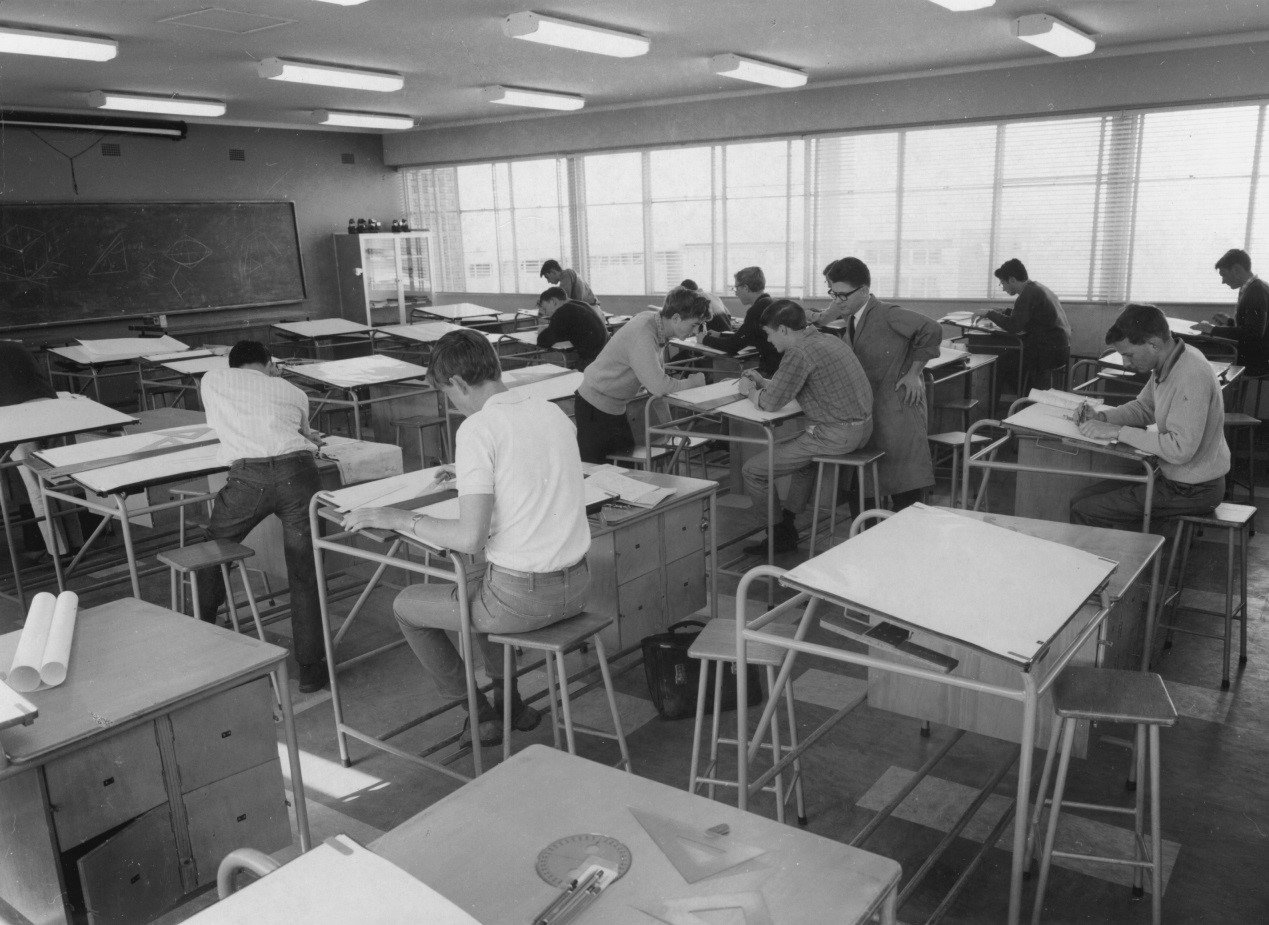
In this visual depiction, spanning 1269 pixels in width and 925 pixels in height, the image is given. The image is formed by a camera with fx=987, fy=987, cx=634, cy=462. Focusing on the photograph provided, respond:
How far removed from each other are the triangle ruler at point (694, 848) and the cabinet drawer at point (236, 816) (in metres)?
1.27

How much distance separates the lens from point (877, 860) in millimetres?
1354

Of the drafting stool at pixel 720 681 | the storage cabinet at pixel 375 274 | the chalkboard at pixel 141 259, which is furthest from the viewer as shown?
the storage cabinet at pixel 375 274

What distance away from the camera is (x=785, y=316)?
4555mm

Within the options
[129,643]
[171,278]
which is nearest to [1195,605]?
[129,643]

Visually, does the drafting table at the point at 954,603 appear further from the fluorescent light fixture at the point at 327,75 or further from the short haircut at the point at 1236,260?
the fluorescent light fixture at the point at 327,75

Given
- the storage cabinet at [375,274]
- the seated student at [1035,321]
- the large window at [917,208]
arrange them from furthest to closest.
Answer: the storage cabinet at [375,274], the large window at [917,208], the seated student at [1035,321]

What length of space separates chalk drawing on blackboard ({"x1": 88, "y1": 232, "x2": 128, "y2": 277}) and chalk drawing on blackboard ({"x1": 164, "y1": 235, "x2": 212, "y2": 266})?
0.48m

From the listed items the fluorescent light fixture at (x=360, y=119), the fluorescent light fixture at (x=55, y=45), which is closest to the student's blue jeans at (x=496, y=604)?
the fluorescent light fixture at (x=55, y=45)

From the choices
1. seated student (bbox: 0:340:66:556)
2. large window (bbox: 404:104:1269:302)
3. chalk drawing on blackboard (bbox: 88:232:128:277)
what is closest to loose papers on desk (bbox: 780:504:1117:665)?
seated student (bbox: 0:340:66:556)

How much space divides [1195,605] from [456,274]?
416 inches

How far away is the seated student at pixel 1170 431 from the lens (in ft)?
11.4

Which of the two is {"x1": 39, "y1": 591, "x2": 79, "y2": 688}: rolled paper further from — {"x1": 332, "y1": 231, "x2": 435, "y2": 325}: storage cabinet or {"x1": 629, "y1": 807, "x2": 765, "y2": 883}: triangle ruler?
{"x1": 332, "y1": 231, "x2": 435, "y2": 325}: storage cabinet

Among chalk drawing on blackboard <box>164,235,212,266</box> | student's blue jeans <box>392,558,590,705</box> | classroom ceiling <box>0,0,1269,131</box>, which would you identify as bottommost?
student's blue jeans <box>392,558,590,705</box>

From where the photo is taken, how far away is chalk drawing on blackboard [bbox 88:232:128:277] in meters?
10.0
